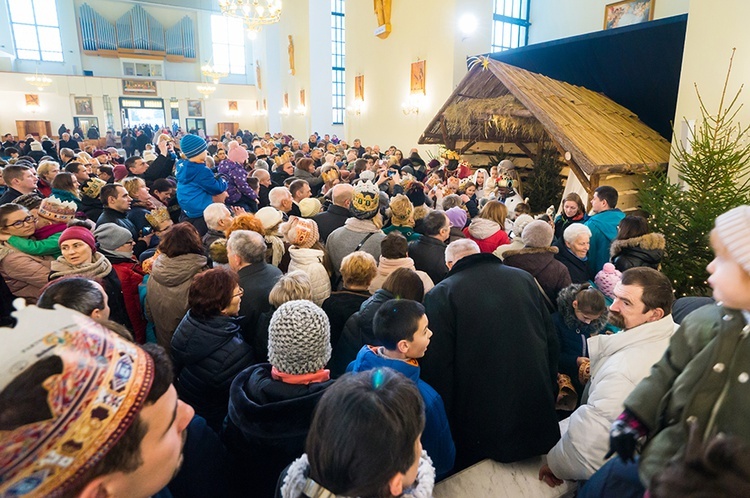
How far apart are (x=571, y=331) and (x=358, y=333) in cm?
129

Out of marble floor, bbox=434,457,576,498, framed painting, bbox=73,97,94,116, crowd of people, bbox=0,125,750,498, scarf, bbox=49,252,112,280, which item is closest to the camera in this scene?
crowd of people, bbox=0,125,750,498

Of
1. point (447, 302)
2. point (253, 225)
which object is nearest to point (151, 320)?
point (253, 225)

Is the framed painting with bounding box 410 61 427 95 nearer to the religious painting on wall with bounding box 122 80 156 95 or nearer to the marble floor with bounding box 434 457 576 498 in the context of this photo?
the marble floor with bounding box 434 457 576 498

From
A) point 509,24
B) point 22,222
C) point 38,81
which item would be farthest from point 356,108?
point 38,81

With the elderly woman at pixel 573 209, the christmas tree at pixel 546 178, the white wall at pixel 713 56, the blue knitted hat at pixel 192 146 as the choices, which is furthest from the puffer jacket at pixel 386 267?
the christmas tree at pixel 546 178

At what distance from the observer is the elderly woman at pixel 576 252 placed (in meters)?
3.31

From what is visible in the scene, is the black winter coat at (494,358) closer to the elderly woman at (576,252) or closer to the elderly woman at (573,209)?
the elderly woman at (576,252)

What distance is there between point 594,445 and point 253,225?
8.40ft

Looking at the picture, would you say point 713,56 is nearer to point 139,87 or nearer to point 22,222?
point 22,222

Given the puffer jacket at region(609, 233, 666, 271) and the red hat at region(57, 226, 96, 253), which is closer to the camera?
the red hat at region(57, 226, 96, 253)

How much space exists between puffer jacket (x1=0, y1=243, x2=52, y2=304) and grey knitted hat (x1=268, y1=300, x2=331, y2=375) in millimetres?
2271

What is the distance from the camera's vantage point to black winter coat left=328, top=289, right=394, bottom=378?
230 centimetres

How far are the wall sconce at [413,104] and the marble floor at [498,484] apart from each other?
404 inches

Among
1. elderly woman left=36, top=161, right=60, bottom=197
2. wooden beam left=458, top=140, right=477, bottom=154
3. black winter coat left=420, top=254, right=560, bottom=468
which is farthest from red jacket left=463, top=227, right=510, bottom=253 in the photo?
wooden beam left=458, top=140, right=477, bottom=154
